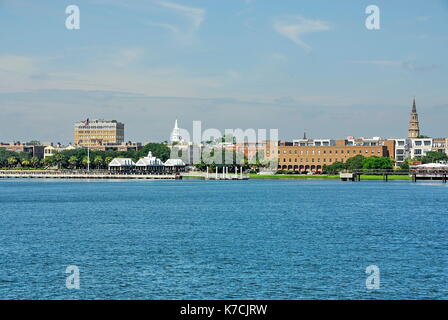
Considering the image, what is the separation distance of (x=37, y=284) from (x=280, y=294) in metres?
10.5

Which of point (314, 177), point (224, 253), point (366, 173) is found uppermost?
point (366, 173)

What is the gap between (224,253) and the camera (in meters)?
39.9

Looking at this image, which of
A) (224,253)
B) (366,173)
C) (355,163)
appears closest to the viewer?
(224,253)

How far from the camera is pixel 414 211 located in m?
71.0

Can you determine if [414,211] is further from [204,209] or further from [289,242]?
[289,242]

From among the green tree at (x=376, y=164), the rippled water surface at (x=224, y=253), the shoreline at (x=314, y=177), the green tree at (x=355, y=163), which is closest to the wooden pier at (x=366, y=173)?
the shoreline at (x=314, y=177)

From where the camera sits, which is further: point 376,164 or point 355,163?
point 355,163

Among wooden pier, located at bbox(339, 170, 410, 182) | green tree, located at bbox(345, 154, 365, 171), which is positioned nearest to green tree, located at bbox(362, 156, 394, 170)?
wooden pier, located at bbox(339, 170, 410, 182)

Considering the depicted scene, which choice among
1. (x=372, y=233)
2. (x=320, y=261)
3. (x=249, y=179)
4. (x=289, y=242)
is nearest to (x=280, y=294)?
(x=320, y=261)

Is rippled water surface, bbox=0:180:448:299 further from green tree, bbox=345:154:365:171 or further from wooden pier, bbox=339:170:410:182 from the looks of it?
green tree, bbox=345:154:365:171

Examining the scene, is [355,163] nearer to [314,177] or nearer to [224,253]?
[314,177]

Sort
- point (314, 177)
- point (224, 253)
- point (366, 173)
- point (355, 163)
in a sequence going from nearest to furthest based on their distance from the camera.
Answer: point (224, 253), point (366, 173), point (314, 177), point (355, 163)

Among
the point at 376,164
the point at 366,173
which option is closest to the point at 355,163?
the point at 376,164

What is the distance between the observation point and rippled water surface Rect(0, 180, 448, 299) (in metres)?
29.8
